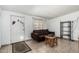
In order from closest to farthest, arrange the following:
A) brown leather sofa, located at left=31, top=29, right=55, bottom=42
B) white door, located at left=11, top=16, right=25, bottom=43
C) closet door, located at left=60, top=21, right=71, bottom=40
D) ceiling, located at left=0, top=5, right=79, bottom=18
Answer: ceiling, located at left=0, top=5, right=79, bottom=18 → white door, located at left=11, top=16, right=25, bottom=43 → closet door, located at left=60, top=21, right=71, bottom=40 → brown leather sofa, located at left=31, top=29, right=55, bottom=42

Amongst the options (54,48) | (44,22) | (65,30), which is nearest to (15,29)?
(44,22)

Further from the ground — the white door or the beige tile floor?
the white door

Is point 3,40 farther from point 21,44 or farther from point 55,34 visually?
point 55,34

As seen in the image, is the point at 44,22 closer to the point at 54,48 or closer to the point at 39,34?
the point at 39,34

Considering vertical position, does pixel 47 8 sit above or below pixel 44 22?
above

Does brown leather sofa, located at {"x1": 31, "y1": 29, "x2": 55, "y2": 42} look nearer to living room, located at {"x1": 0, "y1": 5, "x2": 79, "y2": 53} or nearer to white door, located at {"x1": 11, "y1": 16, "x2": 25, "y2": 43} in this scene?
living room, located at {"x1": 0, "y1": 5, "x2": 79, "y2": 53}

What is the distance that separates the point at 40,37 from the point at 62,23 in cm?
152

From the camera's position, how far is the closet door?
2.85 m

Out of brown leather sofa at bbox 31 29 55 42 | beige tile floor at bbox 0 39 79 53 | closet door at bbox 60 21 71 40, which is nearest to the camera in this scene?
beige tile floor at bbox 0 39 79 53

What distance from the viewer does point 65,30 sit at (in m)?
3.04

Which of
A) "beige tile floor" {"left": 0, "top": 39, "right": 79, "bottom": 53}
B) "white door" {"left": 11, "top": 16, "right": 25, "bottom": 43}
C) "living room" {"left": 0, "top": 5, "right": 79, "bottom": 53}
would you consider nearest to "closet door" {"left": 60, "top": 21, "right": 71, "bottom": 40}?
"living room" {"left": 0, "top": 5, "right": 79, "bottom": 53}

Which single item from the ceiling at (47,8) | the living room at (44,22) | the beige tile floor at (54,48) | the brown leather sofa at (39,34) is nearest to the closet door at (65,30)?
the living room at (44,22)

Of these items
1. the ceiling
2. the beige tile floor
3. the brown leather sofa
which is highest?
the ceiling
